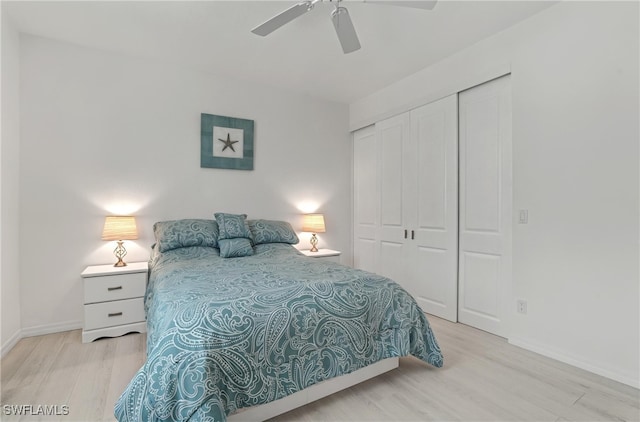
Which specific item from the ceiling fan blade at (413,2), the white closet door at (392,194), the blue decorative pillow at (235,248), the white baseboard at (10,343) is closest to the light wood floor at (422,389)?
the white baseboard at (10,343)

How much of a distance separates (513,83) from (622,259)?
1474mm

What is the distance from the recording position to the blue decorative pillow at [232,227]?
2.92 metres

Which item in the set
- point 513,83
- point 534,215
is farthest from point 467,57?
point 534,215

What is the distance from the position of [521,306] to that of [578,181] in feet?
3.33

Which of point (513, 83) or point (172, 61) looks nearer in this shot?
point (513, 83)

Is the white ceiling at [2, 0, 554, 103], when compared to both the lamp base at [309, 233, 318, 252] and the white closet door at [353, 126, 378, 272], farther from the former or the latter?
the lamp base at [309, 233, 318, 252]

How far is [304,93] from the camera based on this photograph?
398cm

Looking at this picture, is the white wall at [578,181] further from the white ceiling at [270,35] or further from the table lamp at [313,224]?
the table lamp at [313,224]

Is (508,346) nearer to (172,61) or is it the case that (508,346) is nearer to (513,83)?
(513,83)

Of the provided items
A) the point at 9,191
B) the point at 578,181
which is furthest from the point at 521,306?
the point at 9,191

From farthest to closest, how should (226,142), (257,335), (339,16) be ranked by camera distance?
(226,142) < (339,16) < (257,335)

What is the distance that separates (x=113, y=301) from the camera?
8.55ft

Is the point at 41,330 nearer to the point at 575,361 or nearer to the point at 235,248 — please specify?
the point at 235,248

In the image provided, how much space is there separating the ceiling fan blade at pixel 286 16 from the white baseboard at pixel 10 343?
9.40 ft
